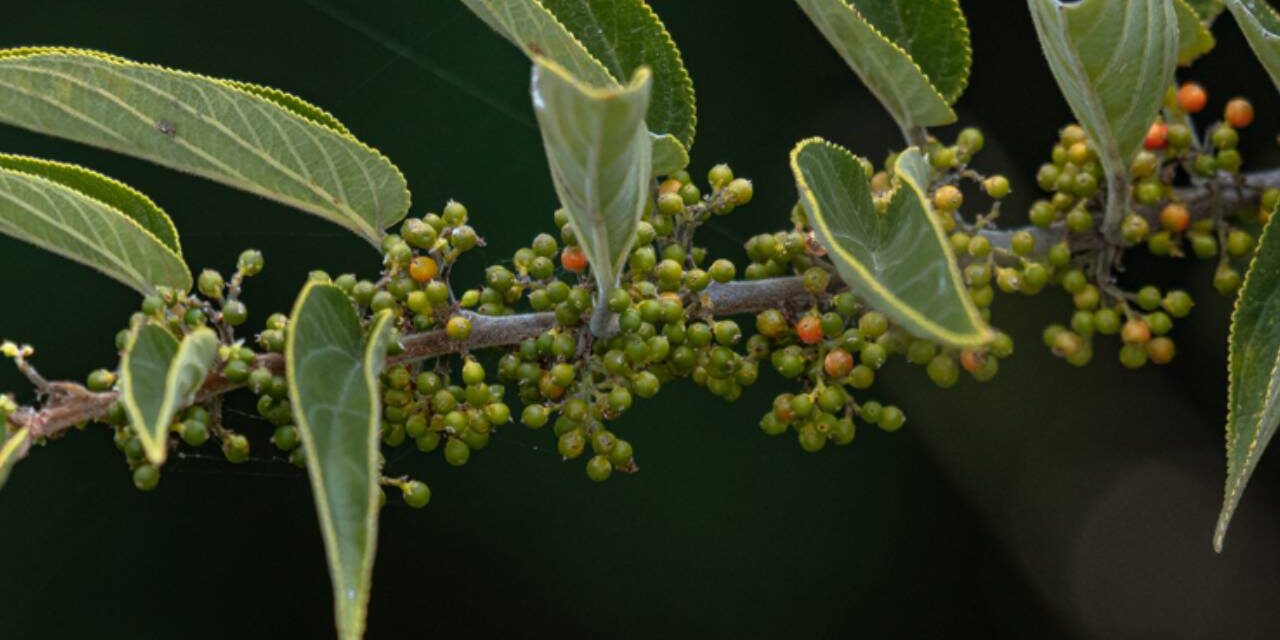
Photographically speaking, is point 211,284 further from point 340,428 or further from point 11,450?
point 340,428

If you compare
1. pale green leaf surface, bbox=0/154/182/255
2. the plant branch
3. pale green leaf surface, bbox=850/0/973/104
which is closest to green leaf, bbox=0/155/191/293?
pale green leaf surface, bbox=0/154/182/255

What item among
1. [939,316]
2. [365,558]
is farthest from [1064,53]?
[365,558]

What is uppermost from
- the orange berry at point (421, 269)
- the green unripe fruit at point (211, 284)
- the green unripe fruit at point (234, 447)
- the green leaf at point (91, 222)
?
the green leaf at point (91, 222)

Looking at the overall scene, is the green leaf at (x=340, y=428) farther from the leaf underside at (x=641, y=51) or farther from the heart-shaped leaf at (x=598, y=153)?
the leaf underside at (x=641, y=51)

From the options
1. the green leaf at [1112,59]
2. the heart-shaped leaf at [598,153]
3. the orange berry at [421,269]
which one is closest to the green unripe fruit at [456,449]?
the orange berry at [421,269]

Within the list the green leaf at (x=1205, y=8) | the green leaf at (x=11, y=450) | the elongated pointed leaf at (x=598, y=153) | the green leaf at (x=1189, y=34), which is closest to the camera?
the elongated pointed leaf at (x=598, y=153)

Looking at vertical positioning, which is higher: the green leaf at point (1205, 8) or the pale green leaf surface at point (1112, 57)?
the pale green leaf surface at point (1112, 57)

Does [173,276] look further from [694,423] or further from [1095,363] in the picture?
[1095,363]

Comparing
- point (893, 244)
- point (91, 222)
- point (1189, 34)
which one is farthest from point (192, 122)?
point (1189, 34)
